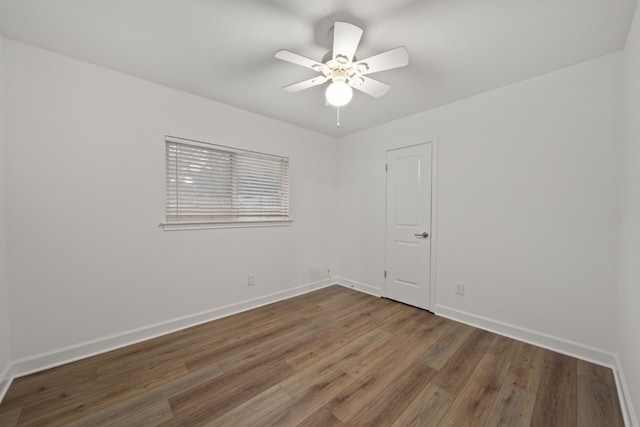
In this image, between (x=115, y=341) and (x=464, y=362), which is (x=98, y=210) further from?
(x=464, y=362)

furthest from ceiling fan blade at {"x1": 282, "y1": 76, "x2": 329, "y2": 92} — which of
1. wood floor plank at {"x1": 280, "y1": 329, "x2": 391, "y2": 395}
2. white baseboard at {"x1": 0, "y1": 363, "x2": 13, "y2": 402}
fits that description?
white baseboard at {"x1": 0, "y1": 363, "x2": 13, "y2": 402}

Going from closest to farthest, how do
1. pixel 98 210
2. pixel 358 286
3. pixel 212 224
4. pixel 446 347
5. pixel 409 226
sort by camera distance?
pixel 98 210 < pixel 446 347 < pixel 212 224 < pixel 409 226 < pixel 358 286

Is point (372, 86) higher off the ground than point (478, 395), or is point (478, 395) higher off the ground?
point (372, 86)

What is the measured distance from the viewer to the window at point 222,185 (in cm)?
254

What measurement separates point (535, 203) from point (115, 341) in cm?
399

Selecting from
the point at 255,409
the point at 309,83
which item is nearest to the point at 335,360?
the point at 255,409

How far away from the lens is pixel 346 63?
1.71m

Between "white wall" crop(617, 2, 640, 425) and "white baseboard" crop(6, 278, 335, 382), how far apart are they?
3093mm

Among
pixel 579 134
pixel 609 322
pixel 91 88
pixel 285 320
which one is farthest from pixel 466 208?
pixel 91 88

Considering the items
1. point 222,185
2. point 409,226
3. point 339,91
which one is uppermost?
point 339,91

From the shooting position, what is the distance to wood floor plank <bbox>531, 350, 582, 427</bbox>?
57.3 inches

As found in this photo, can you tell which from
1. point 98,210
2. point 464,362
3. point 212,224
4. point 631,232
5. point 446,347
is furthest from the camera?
point 212,224

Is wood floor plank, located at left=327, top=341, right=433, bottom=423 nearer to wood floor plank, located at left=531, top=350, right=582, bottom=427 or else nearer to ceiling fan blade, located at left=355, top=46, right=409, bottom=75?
wood floor plank, located at left=531, top=350, right=582, bottom=427

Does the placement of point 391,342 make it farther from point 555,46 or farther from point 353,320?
point 555,46
